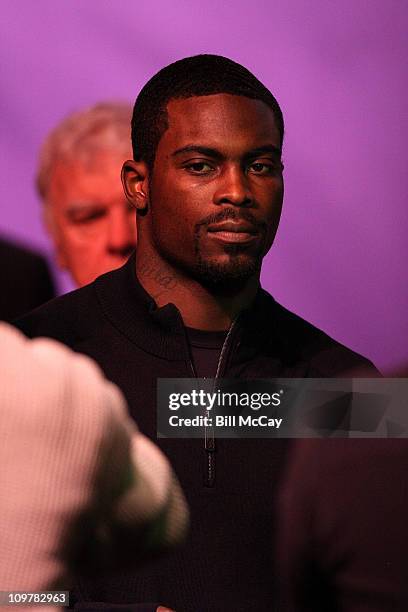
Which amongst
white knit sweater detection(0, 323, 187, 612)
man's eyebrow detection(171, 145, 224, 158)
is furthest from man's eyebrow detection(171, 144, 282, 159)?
white knit sweater detection(0, 323, 187, 612)

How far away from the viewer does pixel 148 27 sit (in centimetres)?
141

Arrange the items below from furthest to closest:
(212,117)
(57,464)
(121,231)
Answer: (121,231), (212,117), (57,464)

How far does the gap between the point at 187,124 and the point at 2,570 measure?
721 millimetres

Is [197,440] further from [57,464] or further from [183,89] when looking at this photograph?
[57,464]

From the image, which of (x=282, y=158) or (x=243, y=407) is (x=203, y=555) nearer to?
(x=243, y=407)

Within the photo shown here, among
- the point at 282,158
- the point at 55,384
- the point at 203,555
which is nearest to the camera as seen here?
the point at 55,384

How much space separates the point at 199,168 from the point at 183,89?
0.11 meters

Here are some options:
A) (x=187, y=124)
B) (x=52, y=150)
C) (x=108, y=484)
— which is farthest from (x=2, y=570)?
(x=52, y=150)

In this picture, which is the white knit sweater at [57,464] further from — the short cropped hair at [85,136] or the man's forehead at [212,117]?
the short cropped hair at [85,136]

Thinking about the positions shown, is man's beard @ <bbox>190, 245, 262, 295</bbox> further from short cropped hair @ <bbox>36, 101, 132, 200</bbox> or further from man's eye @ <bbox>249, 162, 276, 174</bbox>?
short cropped hair @ <bbox>36, 101, 132, 200</bbox>

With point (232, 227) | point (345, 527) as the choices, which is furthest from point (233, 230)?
point (345, 527)

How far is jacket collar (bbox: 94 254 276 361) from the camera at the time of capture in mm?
1311

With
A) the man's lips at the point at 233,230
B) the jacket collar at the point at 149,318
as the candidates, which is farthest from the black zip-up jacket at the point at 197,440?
the man's lips at the point at 233,230

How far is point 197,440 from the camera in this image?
1311mm
